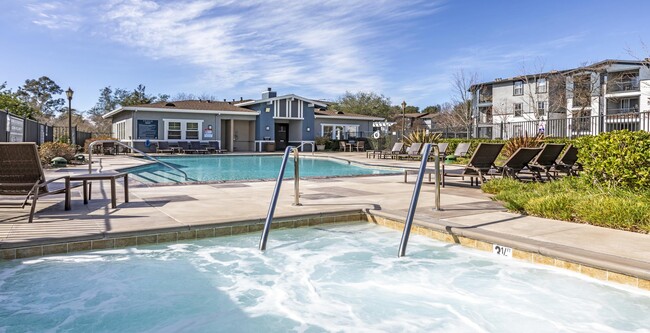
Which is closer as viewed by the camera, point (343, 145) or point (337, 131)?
point (343, 145)

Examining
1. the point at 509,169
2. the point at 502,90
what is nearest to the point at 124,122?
the point at 509,169

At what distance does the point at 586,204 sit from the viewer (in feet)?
16.7

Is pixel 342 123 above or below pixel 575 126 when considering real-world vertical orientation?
above

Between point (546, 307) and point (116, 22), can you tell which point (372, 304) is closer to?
point (546, 307)

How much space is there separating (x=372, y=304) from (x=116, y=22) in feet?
60.0

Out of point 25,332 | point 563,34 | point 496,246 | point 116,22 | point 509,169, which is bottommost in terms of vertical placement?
point 25,332

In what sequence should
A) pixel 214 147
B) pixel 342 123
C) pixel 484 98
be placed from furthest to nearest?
pixel 484 98 → pixel 342 123 → pixel 214 147

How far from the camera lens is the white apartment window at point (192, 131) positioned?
27.5 m

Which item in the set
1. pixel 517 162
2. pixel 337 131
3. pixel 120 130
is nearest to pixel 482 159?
pixel 517 162

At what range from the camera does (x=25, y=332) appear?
9.32 feet

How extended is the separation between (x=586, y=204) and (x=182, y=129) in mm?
25226

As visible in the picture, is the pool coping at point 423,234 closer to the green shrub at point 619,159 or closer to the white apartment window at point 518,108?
the green shrub at point 619,159

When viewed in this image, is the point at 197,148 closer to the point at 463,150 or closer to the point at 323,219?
the point at 463,150

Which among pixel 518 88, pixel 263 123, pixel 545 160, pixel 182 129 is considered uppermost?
pixel 518 88
